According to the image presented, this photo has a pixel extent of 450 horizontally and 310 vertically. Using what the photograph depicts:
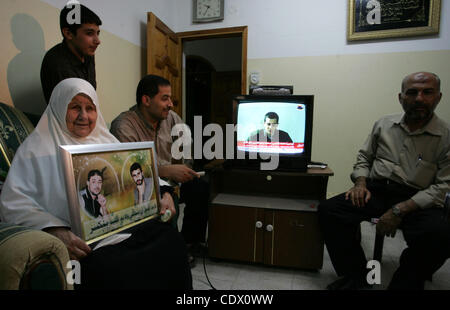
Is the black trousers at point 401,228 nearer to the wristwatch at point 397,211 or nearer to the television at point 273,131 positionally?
the wristwatch at point 397,211

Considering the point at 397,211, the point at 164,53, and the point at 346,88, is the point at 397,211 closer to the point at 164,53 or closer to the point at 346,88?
the point at 346,88

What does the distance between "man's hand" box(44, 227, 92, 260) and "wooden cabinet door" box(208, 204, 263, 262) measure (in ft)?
3.07

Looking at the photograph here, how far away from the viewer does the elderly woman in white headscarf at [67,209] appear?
80cm

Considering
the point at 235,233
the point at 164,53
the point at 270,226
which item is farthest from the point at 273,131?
the point at 164,53

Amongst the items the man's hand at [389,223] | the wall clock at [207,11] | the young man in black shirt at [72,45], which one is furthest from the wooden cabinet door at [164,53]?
the man's hand at [389,223]

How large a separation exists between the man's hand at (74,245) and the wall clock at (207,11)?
3.06 m

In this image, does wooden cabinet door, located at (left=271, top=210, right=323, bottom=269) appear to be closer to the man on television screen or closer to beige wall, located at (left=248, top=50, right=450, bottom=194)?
the man on television screen

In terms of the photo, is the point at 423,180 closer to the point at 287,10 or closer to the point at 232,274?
the point at 232,274

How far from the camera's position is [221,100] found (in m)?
5.20

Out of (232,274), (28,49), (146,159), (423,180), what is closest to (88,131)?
(146,159)

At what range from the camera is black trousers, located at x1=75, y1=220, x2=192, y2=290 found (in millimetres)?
793
